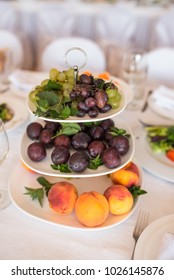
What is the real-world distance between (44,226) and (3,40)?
1647 mm

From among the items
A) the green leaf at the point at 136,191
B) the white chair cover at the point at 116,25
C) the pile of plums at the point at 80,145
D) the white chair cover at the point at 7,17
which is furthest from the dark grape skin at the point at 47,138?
the white chair cover at the point at 7,17

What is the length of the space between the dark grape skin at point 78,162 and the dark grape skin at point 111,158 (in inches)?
1.8

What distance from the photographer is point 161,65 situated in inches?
74.7

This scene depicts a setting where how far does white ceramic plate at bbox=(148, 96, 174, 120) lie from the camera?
1324 mm

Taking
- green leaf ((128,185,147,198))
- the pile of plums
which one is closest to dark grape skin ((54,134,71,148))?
the pile of plums

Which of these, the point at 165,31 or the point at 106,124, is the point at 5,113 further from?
the point at 165,31

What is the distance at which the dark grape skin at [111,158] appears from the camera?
2.56 ft

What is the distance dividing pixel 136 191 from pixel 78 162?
0.19 metres

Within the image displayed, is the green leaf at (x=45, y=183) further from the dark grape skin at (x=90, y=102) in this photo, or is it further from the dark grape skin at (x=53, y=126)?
the dark grape skin at (x=90, y=102)

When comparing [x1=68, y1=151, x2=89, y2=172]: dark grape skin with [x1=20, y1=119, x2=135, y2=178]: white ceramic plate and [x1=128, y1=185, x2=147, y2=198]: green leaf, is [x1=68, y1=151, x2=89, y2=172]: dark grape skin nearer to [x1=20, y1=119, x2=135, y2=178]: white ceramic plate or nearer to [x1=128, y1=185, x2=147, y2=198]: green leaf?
[x1=20, y1=119, x2=135, y2=178]: white ceramic plate

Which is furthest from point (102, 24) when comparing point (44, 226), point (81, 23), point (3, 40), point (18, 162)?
point (44, 226)

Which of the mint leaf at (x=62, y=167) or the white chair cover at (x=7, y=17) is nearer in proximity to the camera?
the mint leaf at (x=62, y=167)

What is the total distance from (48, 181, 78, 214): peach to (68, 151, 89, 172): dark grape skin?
0.19 ft

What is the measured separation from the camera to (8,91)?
1.49m
